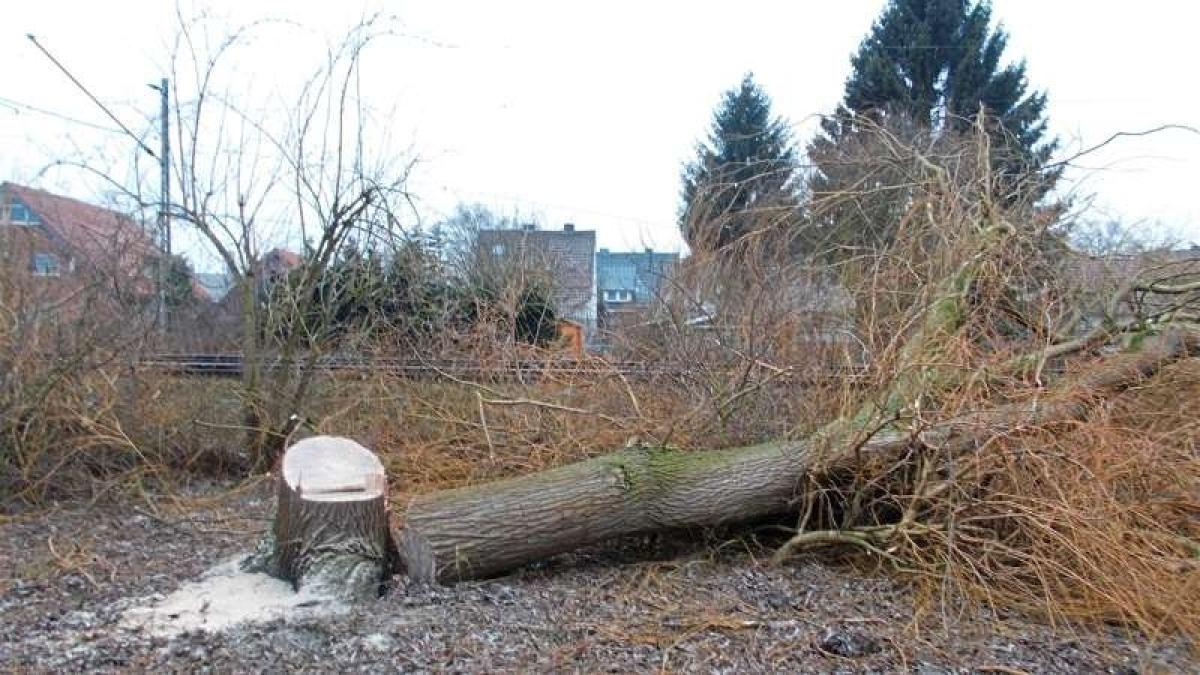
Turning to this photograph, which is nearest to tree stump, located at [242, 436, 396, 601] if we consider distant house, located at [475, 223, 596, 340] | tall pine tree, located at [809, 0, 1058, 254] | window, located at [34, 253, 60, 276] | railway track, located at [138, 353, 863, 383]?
railway track, located at [138, 353, 863, 383]

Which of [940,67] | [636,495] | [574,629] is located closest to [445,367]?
[636,495]

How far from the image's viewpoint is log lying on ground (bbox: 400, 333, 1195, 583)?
383 centimetres

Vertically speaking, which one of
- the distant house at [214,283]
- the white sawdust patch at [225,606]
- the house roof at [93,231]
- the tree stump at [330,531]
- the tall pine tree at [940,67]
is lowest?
the white sawdust patch at [225,606]

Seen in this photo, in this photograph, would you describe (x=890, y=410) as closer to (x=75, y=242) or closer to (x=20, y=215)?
(x=75, y=242)

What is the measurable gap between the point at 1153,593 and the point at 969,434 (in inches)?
38.1

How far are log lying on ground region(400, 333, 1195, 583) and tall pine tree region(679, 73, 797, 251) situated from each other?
2.58 meters

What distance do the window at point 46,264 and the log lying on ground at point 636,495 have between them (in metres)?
3.68

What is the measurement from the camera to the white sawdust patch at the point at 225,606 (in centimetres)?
324

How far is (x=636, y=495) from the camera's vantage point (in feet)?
13.5

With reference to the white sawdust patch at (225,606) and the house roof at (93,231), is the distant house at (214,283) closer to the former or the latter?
the house roof at (93,231)

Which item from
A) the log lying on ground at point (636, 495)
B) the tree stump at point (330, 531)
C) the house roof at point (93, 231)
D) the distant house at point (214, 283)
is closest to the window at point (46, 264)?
the house roof at point (93, 231)

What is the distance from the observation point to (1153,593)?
3.45 m

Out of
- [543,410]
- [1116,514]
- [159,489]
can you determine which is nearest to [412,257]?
[543,410]

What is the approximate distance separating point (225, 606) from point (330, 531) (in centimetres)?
50
